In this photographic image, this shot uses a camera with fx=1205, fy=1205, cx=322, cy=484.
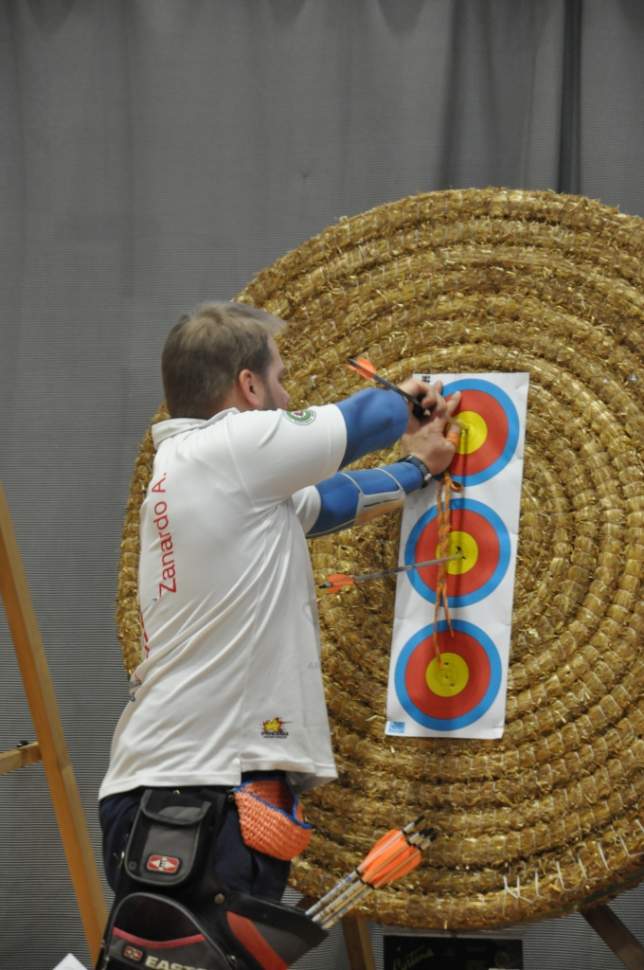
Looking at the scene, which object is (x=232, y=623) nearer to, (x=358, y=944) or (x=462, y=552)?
(x=462, y=552)

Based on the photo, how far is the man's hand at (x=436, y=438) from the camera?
5.32 feet

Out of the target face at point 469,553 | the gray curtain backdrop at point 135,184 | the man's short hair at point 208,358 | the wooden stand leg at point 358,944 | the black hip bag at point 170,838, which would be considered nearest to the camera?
the black hip bag at point 170,838

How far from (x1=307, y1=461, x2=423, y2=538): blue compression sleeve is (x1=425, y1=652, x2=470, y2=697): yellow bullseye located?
0.21 meters

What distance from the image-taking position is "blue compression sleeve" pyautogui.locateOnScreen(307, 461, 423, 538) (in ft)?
5.12

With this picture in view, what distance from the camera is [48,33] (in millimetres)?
2357

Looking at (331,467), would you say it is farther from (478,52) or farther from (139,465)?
(478,52)

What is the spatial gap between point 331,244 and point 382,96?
1.92 ft

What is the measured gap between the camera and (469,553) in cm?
161

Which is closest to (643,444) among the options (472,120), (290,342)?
(290,342)

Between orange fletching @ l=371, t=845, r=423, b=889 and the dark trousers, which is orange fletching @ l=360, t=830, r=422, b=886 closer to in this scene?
orange fletching @ l=371, t=845, r=423, b=889

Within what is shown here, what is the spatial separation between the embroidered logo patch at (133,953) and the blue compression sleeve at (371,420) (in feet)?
1.91

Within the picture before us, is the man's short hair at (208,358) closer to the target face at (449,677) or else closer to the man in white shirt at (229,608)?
the man in white shirt at (229,608)

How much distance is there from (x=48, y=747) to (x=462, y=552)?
0.71 metres

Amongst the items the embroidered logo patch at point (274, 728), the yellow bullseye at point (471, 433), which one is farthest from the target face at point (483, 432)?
the embroidered logo patch at point (274, 728)
